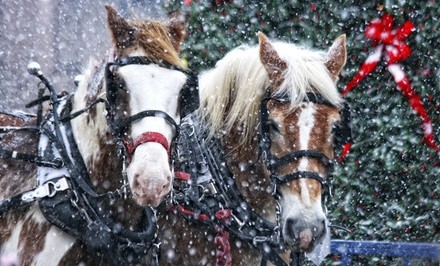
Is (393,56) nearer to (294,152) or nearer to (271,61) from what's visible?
(271,61)

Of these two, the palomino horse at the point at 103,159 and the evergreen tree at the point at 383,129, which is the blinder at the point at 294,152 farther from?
the evergreen tree at the point at 383,129

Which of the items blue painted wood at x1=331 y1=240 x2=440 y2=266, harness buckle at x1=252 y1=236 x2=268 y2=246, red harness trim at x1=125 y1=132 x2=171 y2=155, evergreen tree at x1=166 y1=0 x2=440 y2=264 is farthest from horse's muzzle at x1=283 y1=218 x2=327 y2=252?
evergreen tree at x1=166 y1=0 x2=440 y2=264

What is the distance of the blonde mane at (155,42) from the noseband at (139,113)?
0.03m

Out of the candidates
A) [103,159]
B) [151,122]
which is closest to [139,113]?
[151,122]

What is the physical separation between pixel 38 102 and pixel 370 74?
8.89 feet

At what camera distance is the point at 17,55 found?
13.6m

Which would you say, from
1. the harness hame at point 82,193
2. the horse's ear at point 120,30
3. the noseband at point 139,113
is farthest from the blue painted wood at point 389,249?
the horse's ear at point 120,30

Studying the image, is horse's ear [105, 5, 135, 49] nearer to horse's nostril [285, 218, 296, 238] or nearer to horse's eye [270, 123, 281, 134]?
horse's eye [270, 123, 281, 134]

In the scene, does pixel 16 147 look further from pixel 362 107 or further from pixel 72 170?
pixel 362 107

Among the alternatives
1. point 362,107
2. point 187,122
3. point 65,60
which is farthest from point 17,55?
point 187,122

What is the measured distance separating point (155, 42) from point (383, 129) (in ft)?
8.63

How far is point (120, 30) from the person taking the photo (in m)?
2.57

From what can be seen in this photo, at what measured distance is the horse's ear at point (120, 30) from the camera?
2.55 m

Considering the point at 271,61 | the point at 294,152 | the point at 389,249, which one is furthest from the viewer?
the point at 389,249
